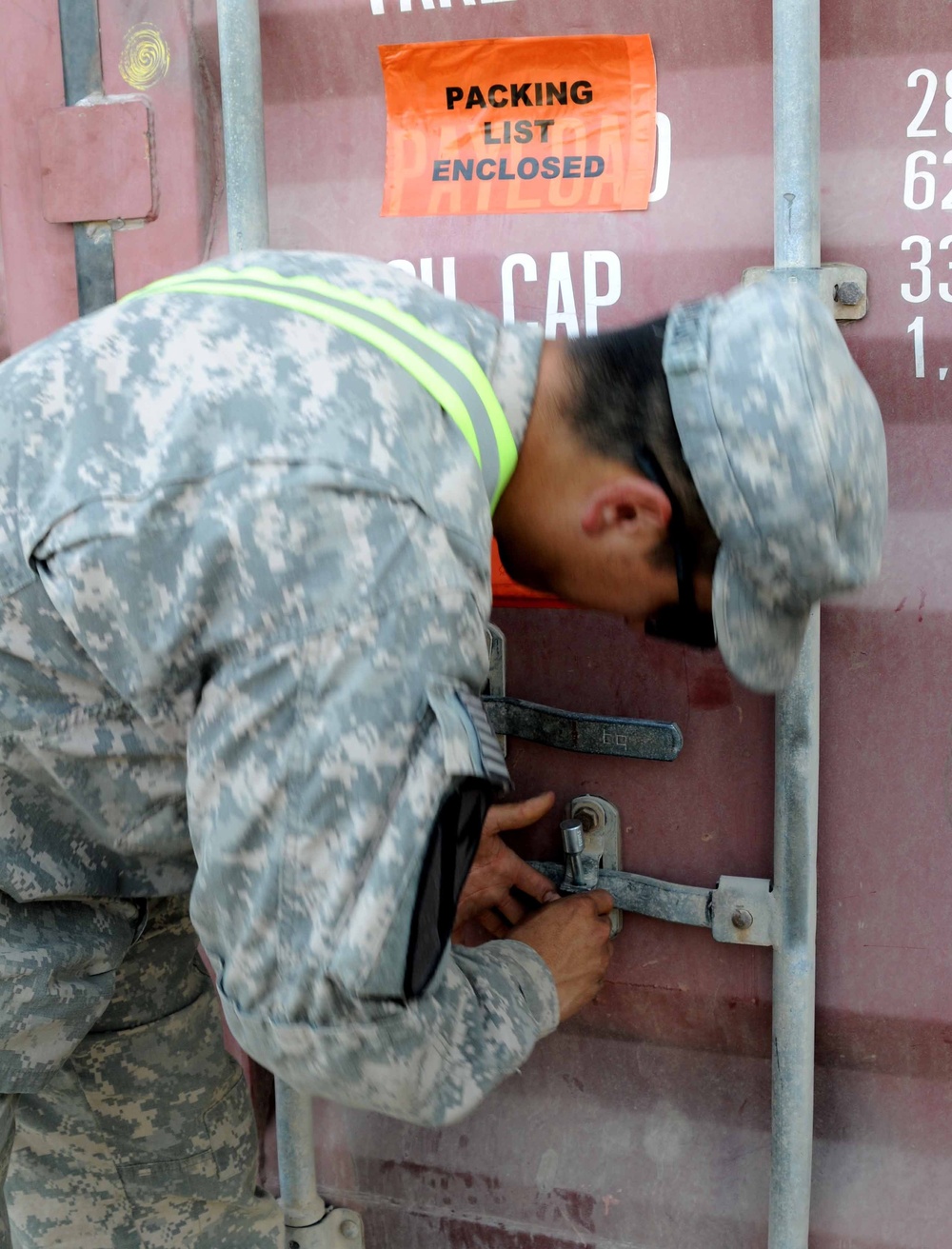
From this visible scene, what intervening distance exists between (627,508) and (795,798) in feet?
1.46

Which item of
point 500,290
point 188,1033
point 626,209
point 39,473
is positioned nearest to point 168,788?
point 39,473

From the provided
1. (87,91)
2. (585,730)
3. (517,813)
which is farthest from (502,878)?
(87,91)

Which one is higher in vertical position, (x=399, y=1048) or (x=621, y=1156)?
(x=399, y=1048)

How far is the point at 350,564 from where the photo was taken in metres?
0.84

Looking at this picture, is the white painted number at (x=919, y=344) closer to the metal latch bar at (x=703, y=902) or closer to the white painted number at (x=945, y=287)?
the white painted number at (x=945, y=287)

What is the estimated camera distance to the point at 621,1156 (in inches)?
58.1

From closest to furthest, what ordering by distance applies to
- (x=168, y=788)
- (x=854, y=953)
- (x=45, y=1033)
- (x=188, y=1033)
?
1. (x=168, y=788)
2. (x=45, y=1033)
3. (x=854, y=953)
4. (x=188, y=1033)

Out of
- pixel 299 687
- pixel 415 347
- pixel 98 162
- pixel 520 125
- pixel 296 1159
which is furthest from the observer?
pixel 296 1159

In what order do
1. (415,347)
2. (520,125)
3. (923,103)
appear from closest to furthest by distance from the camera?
1. (415,347)
2. (923,103)
3. (520,125)

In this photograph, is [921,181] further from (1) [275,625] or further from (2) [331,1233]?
(2) [331,1233]

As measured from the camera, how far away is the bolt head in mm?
1196

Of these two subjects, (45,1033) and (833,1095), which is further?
(833,1095)

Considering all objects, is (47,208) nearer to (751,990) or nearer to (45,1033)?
(45,1033)

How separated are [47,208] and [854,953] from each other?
1247 mm
